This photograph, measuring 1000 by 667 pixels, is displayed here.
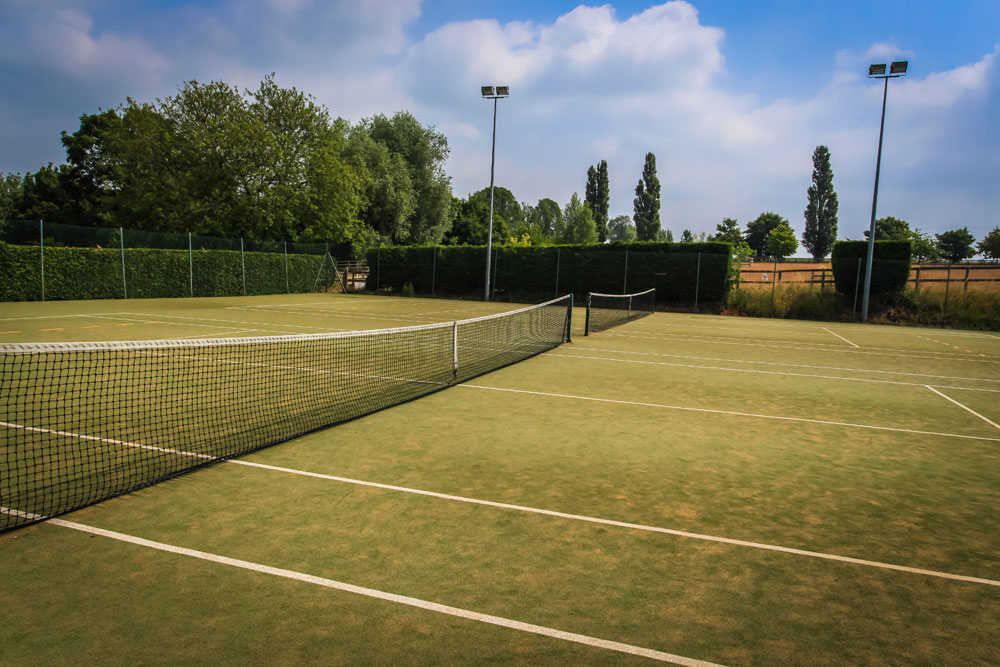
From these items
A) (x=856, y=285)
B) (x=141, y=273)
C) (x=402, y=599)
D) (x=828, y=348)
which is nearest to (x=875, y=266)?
(x=856, y=285)

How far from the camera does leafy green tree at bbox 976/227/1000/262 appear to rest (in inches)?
2341

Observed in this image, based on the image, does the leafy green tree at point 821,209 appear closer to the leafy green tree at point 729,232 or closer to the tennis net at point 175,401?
the leafy green tree at point 729,232

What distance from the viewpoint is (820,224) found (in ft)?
290

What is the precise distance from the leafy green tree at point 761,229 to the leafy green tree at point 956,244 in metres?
22.8

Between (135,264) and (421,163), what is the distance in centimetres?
3127

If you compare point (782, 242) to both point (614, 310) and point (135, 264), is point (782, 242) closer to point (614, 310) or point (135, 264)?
point (614, 310)

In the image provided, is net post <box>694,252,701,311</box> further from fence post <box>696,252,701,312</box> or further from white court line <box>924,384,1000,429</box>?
white court line <box>924,384,1000,429</box>

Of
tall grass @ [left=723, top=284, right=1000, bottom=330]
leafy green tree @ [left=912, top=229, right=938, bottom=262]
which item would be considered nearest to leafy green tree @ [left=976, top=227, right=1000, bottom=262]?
leafy green tree @ [left=912, top=229, right=938, bottom=262]

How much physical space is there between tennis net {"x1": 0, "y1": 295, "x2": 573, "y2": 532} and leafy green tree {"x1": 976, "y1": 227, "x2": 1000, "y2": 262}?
66510 mm

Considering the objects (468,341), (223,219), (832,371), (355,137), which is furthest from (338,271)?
(832,371)

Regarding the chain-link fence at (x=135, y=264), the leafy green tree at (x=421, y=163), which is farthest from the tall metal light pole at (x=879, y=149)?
the leafy green tree at (x=421, y=163)

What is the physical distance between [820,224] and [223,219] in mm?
81195

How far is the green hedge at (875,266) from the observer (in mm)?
24672

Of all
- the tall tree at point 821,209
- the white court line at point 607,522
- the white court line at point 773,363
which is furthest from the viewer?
the tall tree at point 821,209
